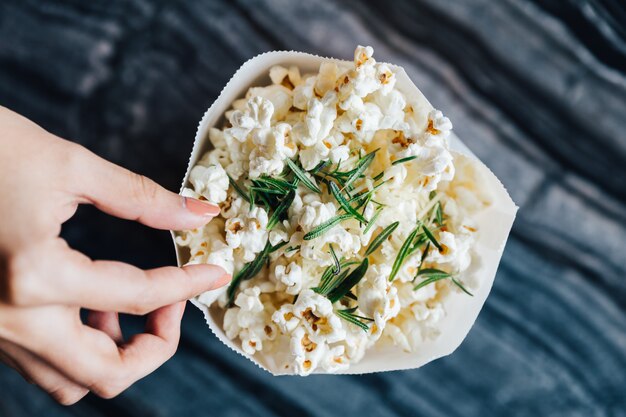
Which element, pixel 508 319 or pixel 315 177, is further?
pixel 508 319

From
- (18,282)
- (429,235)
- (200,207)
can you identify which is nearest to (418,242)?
(429,235)

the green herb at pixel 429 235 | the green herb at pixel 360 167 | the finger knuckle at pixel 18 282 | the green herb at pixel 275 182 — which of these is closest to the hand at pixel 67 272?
the finger knuckle at pixel 18 282

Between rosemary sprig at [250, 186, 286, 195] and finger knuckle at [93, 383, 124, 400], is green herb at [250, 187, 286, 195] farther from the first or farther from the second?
finger knuckle at [93, 383, 124, 400]

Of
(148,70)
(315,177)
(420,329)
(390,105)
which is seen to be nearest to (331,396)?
(420,329)

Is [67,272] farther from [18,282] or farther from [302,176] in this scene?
[302,176]

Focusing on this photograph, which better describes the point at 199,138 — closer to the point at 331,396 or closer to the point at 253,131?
the point at 253,131
